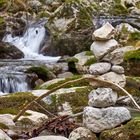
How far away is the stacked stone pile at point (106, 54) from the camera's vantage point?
8.50m

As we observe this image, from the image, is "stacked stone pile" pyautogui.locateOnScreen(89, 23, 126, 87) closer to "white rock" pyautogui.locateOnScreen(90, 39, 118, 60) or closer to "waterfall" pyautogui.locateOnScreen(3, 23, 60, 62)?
"white rock" pyautogui.locateOnScreen(90, 39, 118, 60)

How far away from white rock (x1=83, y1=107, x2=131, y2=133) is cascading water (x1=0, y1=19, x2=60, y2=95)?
23.1 ft

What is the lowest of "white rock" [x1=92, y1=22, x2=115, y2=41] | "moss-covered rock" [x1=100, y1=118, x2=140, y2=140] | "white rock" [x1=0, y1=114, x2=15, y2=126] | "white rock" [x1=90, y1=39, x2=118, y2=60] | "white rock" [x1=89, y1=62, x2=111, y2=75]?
"white rock" [x1=0, y1=114, x2=15, y2=126]

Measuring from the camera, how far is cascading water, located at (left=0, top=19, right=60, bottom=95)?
14.4 m

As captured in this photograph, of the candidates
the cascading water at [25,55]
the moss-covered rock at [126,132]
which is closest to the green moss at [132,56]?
the cascading water at [25,55]

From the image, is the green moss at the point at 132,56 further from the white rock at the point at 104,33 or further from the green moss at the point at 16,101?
the white rock at the point at 104,33

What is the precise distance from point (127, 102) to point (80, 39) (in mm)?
9615

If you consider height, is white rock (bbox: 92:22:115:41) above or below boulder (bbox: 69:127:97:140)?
above

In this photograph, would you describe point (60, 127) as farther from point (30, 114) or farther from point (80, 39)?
point (80, 39)

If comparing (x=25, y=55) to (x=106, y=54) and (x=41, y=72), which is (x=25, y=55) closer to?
(x=41, y=72)

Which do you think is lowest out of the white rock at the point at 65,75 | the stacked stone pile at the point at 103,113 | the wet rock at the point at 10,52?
the white rock at the point at 65,75

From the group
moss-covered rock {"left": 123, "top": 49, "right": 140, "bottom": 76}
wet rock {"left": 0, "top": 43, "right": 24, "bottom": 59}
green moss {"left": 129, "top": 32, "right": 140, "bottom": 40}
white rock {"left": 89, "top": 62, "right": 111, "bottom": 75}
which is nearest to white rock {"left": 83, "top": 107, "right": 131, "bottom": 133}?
white rock {"left": 89, "top": 62, "right": 111, "bottom": 75}

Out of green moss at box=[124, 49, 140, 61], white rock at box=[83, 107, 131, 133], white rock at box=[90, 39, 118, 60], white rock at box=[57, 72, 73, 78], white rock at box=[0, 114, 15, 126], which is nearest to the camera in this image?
white rock at box=[83, 107, 131, 133]

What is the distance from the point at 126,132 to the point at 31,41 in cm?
1417
